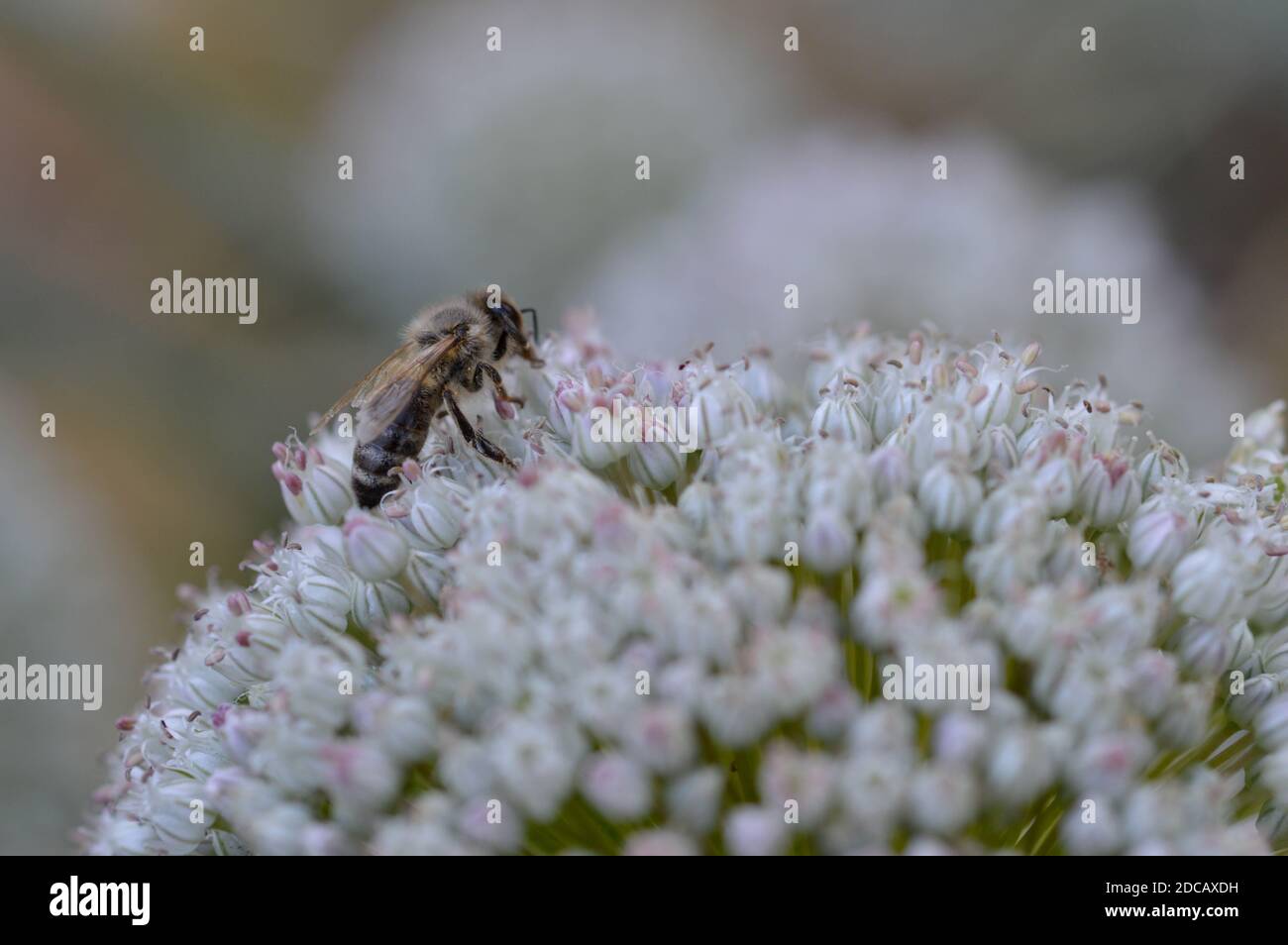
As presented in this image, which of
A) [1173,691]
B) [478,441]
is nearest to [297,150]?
[478,441]

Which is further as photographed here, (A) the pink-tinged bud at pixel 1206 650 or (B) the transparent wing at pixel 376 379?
(B) the transparent wing at pixel 376 379

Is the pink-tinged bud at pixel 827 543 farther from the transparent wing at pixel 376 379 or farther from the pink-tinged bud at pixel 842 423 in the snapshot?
the transparent wing at pixel 376 379

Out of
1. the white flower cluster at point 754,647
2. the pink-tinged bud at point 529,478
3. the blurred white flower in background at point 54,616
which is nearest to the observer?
the white flower cluster at point 754,647

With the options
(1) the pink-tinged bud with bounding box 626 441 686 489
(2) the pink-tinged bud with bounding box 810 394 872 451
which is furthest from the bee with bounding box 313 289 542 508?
(2) the pink-tinged bud with bounding box 810 394 872 451


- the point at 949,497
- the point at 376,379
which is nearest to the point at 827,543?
the point at 949,497

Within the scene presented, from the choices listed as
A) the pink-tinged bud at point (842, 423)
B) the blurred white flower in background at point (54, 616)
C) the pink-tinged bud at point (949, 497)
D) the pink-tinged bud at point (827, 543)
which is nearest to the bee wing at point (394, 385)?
the pink-tinged bud at point (842, 423)

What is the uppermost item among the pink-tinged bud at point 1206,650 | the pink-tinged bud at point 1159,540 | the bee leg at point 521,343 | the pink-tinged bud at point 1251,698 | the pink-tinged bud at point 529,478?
the bee leg at point 521,343

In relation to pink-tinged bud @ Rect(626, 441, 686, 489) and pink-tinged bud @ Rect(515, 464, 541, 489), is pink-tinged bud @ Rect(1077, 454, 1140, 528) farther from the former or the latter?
pink-tinged bud @ Rect(515, 464, 541, 489)

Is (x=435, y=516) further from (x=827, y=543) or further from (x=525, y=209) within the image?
(x=525, y=209)

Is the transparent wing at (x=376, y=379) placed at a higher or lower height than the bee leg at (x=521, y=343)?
lower

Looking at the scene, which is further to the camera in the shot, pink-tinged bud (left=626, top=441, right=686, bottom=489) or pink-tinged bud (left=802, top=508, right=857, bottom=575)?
pink-tinged bud (left=626, top=441, right=686, bottom=489)
